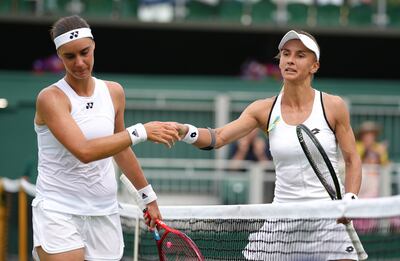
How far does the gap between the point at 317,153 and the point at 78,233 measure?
1.55 m

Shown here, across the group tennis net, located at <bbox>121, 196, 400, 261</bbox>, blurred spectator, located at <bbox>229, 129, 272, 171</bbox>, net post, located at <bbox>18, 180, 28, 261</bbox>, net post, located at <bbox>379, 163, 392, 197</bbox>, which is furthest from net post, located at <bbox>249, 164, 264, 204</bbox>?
tennis net, located at <bbox>121, 196, 400, 261</bbox>

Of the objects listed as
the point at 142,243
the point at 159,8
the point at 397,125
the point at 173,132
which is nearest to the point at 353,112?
the point at 397,125

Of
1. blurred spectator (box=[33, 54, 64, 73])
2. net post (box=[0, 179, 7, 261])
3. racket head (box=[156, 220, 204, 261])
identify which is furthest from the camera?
blurred spectator (box=[33, 54, 64, 73])

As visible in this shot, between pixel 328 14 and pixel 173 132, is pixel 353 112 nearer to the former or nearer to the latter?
pixel 328 14

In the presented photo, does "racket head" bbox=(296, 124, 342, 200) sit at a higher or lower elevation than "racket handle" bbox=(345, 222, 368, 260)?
higher

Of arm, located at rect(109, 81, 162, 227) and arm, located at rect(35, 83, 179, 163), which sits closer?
arm, located at rect(35, 83, 179, 163)

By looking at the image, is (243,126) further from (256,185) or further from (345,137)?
(256,185)

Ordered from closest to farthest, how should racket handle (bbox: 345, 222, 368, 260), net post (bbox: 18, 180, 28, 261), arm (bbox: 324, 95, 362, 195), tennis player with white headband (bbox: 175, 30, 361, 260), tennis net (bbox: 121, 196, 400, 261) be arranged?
tennis net (bbox: 121, 196, 400, 261) → racket handle (bbox: 345, 222, 368, 260) → arm (bbox: 324, 95, 362, 195) → tennis player with white headband (bbox: 175, 30, 361, 260) → net post (bbox: 18, 180, 28, 261)

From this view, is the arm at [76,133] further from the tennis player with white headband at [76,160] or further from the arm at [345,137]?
the arm at [345,137]

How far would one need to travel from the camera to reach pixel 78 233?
6410 mm

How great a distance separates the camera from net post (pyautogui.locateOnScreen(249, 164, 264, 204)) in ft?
51.2

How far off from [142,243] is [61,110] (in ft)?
7.08

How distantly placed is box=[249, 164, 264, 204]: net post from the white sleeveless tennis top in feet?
28.6

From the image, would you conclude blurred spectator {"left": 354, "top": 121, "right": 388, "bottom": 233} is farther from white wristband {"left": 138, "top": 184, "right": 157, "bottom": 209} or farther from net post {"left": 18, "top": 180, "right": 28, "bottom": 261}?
white wristband {"left": 138, "top": 184, "right": 157, "bottom": 209}
